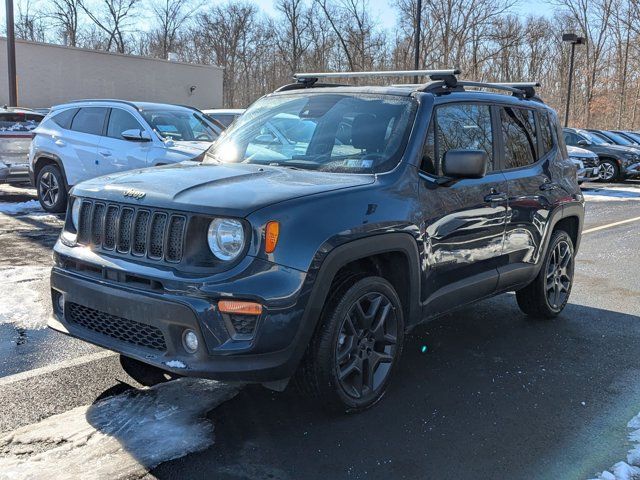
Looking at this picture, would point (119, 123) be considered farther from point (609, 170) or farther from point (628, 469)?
point (609, 170)

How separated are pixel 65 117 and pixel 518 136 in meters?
7.74

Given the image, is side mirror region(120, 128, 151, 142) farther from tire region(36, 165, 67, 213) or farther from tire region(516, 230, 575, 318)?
tire region(516, 230, 575, 318)

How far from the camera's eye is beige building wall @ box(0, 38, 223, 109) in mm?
27703

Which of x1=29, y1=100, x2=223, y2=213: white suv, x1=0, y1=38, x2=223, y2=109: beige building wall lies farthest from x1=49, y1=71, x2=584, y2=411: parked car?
x1=0, y1=38, x2=223, y2=109: beige building wall

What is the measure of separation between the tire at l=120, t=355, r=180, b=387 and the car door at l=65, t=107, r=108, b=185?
237 inches

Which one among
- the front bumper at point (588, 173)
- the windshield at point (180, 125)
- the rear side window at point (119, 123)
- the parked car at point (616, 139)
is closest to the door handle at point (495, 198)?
the windshield at point (180, 125)

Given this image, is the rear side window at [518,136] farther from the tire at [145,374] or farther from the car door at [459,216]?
the tire at [145,374]

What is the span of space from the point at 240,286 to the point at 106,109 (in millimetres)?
7733

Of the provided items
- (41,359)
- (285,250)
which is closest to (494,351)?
(285,250)

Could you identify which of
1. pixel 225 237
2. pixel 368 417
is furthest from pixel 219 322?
pixel 368 417

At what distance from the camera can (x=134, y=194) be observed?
3.36 m

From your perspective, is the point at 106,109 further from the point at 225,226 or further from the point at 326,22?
the point at 326,22

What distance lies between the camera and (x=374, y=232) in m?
3.47

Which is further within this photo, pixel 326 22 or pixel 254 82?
pixel 254 82
